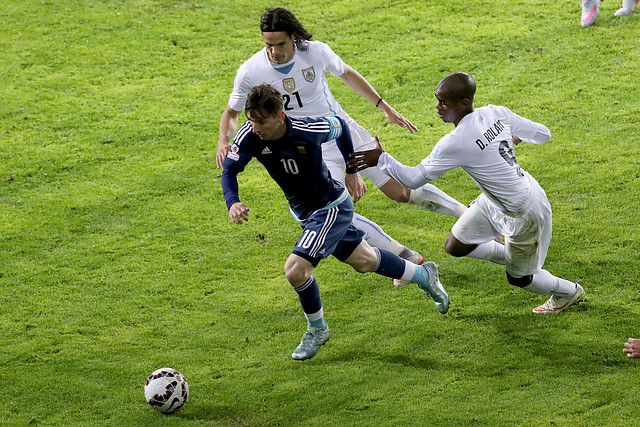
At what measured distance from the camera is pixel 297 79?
675 cm

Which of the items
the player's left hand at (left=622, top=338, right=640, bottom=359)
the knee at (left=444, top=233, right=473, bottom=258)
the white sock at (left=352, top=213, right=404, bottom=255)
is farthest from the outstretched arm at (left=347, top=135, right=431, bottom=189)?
the player's left hand at (left=622, top=338, right=640, bottom=359)

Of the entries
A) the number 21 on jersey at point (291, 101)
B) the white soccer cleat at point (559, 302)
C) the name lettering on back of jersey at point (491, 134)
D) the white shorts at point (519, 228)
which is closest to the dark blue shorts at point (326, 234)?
the white shorts at point (519, 228)

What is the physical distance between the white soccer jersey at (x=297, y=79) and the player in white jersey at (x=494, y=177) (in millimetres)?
1040

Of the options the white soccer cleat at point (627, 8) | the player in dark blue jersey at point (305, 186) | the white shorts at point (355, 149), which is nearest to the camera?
the player in dark blue jersey at point (305, 186)

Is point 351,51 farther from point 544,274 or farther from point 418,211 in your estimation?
point 544,274

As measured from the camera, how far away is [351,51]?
41.3 feet

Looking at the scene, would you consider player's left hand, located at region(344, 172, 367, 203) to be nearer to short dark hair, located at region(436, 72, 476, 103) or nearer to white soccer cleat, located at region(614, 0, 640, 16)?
short dark hair, located at region(436, 72, 476, 103)

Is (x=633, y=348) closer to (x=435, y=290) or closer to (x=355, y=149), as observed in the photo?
(x=435, y=290)

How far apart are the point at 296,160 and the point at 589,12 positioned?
822cm

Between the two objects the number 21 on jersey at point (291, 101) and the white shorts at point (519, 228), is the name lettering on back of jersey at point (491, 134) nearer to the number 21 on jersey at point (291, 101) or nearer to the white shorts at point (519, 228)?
the white shorts at point (519, 228)

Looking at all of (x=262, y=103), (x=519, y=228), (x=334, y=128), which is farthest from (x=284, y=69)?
(x=519, y=228)

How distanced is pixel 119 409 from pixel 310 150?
2.31m

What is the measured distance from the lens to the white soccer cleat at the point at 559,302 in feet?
20.9

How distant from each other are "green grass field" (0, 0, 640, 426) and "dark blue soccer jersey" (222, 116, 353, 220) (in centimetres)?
128
